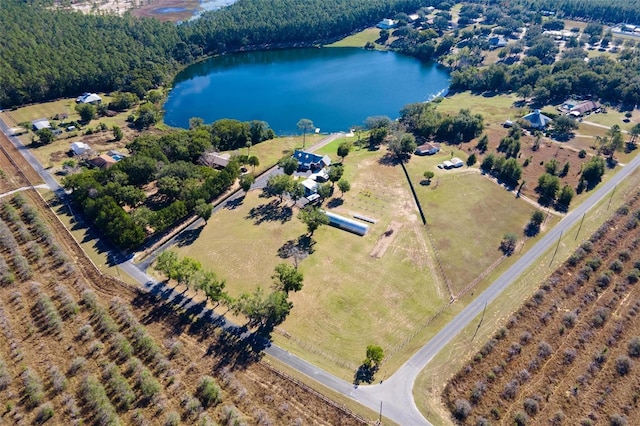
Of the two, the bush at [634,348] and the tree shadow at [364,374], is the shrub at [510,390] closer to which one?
the tree shadow at [364,374]

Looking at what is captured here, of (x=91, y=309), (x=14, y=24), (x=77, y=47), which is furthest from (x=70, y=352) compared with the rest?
(x=14, y=24)

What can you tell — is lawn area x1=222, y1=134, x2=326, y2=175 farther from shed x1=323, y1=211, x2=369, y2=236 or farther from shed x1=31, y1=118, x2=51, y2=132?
shed x1=31, y1=118, x2=51, y2=132

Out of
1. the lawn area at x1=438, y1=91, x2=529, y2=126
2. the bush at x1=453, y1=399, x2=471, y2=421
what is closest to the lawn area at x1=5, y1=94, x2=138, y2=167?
the lawn area at x1=438, y1=91, x2=529, y2=126

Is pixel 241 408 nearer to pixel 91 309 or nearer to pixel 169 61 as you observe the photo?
Answer: pixel 91 309

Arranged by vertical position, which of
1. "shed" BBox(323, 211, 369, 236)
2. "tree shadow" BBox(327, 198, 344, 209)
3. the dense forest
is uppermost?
the dense forest

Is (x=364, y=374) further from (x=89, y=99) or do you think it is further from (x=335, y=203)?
(x=89, y=99)

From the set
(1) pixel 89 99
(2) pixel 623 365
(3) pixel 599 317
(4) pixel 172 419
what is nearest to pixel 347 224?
(3) pixel 599 317

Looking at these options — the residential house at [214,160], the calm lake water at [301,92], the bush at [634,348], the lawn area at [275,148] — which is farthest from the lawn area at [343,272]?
→ the calm lake water at [301,92]
